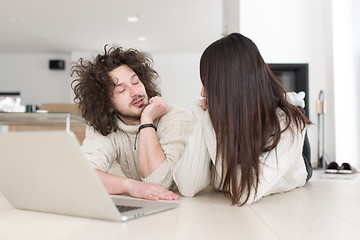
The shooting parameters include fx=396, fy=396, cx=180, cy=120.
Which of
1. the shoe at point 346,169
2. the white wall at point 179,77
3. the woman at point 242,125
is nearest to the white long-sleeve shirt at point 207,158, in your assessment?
the woman at point 242,125

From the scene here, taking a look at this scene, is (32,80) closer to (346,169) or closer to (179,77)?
(179,77)

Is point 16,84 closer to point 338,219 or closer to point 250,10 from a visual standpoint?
point 250,10

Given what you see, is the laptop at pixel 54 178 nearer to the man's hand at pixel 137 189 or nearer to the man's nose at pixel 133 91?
the man's hand at pixel 137 189

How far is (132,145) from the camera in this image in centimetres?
173

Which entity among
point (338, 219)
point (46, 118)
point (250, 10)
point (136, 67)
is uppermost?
point (250, 10)

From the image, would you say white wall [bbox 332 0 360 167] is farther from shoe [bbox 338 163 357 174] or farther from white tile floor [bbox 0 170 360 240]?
white tile floor [bbox 0 170 360 240]

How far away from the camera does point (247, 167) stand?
1.28 metres

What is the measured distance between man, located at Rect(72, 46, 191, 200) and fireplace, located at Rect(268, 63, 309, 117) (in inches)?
91.6

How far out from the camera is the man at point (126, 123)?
1.54 metres

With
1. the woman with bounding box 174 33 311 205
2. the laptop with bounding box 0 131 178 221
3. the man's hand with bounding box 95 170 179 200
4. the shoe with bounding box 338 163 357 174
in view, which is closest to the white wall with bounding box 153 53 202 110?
the shoe with bounding box 338 163 357 174

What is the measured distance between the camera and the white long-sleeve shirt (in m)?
1.33

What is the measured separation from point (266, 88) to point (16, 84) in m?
10.2

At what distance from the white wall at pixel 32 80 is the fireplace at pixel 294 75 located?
24.6ft

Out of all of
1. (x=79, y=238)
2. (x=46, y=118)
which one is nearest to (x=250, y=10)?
(x=46, y=118)
